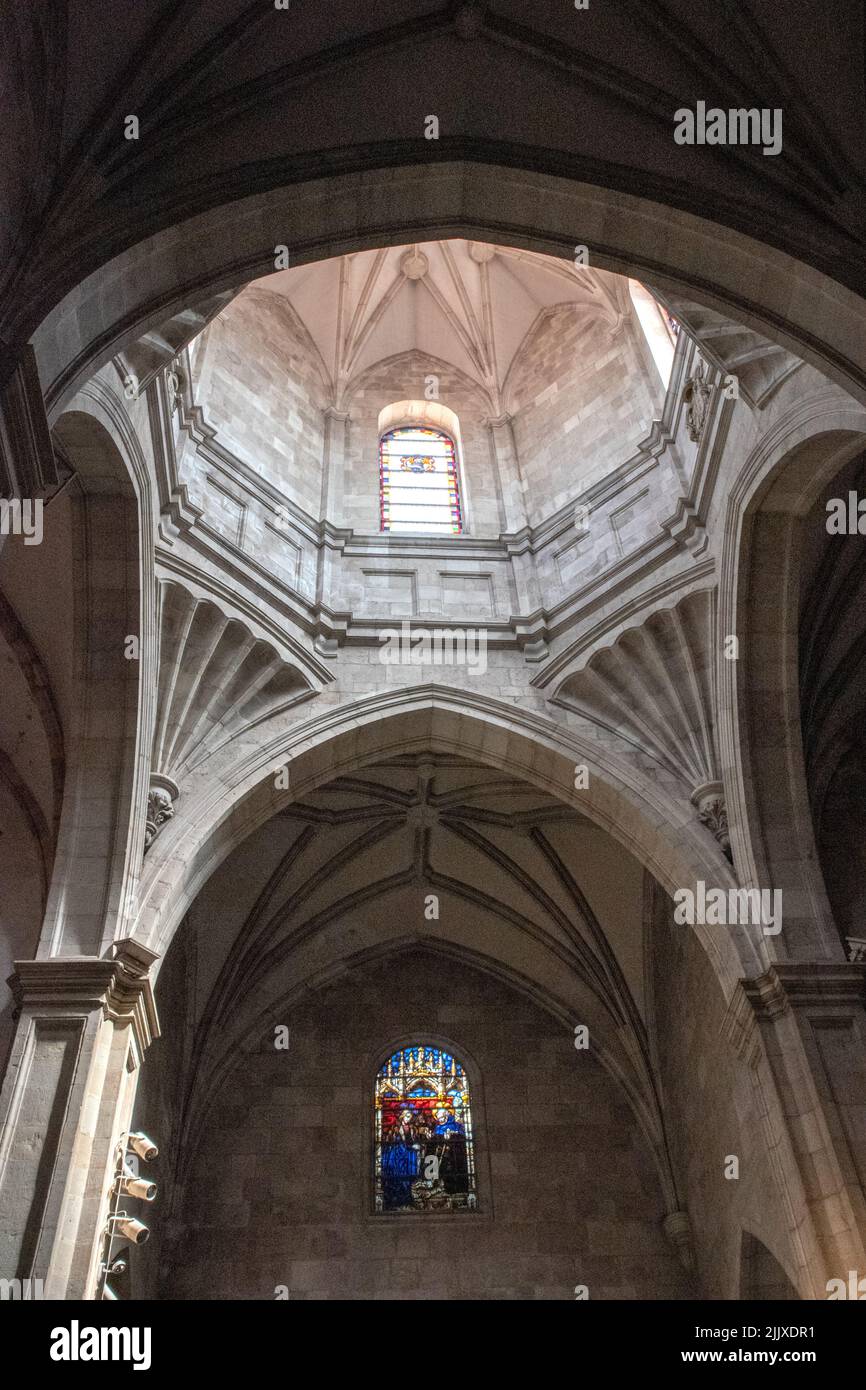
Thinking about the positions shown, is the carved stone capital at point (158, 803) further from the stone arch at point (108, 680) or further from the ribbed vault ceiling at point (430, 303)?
the ribbed vault ceiling at point (430, 303)

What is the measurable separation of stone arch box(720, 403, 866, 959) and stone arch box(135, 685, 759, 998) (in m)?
0.45

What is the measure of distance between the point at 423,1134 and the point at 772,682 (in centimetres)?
718

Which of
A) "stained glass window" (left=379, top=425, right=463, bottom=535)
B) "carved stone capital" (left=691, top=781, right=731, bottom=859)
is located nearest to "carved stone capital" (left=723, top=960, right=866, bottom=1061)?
"carved stone capital" (left=691, top=781, right=731, bottom=859)

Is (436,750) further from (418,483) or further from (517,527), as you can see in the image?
(418,483)

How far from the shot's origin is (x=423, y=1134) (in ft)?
46.8

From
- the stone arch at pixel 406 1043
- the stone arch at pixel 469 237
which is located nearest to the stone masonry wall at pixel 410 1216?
the stone arch at pixel 406 1043

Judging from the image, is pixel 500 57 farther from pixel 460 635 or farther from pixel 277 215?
pixel 460 635

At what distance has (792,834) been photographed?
10.2 m

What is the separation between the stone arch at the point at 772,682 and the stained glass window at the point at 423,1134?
6089mm

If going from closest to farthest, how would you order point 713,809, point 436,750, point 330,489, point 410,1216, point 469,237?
point 469,237 → point 713,809 → point 436,750 → point 410,1216 → point 330,489

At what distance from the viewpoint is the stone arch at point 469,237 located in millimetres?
6590

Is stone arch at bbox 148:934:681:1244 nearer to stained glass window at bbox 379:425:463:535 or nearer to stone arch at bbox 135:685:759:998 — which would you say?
stone arch at bbox 135:685:759:998

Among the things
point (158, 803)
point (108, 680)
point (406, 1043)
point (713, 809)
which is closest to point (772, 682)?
point (713, 809)

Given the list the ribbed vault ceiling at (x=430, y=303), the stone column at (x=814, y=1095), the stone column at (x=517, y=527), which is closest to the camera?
the stone column at (x=814, y=1095)
